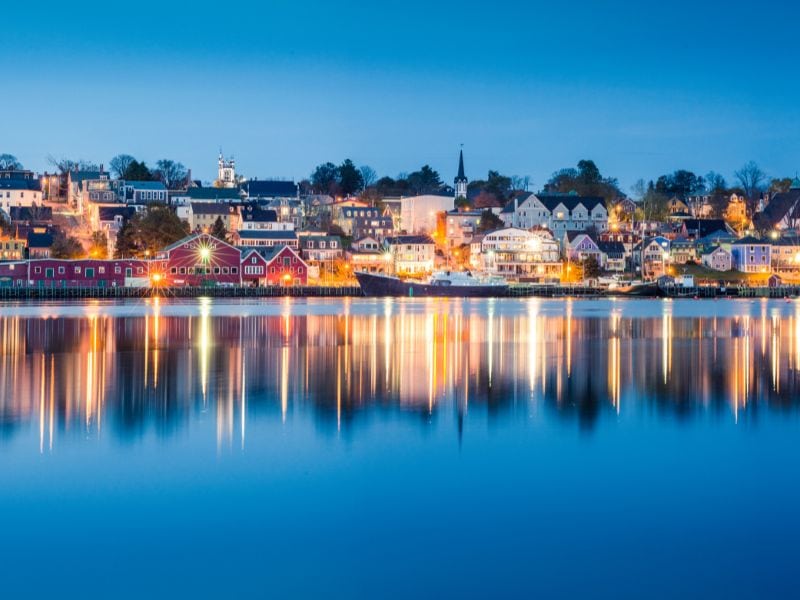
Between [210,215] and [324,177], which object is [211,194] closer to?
[210,215]

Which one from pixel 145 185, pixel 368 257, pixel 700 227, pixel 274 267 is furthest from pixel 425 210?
pixel 274 267

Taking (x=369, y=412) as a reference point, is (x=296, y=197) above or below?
above

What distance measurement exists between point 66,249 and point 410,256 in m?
31.8

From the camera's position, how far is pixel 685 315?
55375mm

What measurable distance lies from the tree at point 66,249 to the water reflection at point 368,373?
49.6 m

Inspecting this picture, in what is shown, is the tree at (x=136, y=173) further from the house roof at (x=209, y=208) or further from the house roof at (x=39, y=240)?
the house roof at (x=39, y=240)

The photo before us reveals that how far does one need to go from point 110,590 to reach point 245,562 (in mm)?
1314

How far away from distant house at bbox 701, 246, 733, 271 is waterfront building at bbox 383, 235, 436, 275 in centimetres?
2693

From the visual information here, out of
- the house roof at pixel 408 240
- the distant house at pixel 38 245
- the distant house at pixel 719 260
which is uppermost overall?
the house roof at pixel 408 240

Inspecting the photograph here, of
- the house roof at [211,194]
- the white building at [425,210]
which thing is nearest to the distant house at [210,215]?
the house roof at [211,194]

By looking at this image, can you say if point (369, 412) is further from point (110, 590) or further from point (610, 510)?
point (110, 590)

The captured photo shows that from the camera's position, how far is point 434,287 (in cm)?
8581

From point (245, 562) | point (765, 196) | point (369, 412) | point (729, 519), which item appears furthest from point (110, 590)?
point (765, 196)

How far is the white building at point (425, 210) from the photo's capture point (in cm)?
11675
